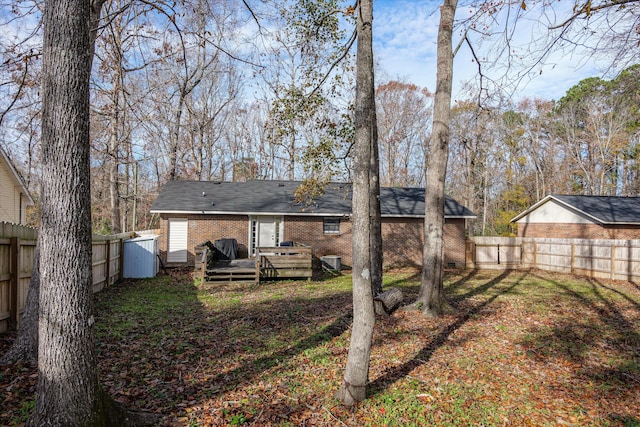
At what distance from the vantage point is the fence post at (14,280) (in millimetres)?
6035

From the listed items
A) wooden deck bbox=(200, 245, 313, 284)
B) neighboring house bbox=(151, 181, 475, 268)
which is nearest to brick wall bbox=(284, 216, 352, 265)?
neighboring house bbox=(151, 181, 475, 268)

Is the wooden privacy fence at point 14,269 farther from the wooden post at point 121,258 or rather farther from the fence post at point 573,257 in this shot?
the fence post at point 573,257

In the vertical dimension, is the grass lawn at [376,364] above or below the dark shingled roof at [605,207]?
below

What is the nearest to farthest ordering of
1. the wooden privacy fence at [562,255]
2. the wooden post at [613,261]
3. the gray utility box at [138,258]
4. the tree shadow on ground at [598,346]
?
the tree shadow on ground at [598,346] < the gray utility box at [138,258] < the wooden privacy fence at [562,255] < the wooden post at [613,261]

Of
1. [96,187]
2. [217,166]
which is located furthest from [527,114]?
[96,187]

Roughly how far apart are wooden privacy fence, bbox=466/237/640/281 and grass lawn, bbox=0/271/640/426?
6564 mm

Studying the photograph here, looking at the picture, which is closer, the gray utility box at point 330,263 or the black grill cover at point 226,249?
the black grill cover at point 226,249

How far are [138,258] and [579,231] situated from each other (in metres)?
21.8

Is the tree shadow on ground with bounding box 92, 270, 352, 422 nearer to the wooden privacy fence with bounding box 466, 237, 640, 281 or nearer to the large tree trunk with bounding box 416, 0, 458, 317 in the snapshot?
the large tree trunk with bounding box 416, 0, 458, 317

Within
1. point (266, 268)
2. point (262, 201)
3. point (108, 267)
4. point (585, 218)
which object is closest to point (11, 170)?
point (108, 267)

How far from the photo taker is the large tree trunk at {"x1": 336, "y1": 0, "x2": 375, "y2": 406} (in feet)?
14.2

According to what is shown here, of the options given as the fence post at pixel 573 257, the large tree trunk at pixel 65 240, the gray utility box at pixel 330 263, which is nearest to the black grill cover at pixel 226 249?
the gray utility box at pixel 330 263

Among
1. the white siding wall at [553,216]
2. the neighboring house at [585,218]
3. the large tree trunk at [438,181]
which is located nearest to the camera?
the large tree trunk at [438,181]

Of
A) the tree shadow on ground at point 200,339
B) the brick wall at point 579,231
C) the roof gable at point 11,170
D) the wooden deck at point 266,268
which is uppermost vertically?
the roof gable at point 11,170
